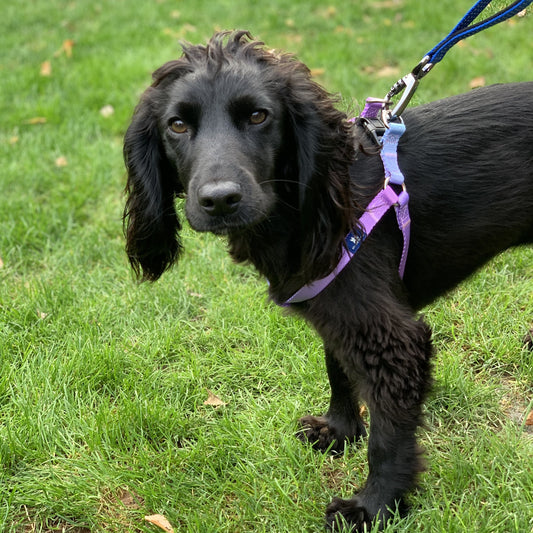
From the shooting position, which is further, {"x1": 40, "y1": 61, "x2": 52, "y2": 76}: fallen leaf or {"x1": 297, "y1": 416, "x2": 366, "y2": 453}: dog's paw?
{"x1": 40, "y1": 61, "x2": 52, "y2": 76}: fallen leaf

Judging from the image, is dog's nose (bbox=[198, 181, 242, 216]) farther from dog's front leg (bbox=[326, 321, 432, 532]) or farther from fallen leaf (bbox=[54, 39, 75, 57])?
fallen leaf (bbox=[54, 39, 75, 57])

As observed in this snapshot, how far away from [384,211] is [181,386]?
129cm

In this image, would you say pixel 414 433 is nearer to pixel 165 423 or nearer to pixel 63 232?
pixel 165 423

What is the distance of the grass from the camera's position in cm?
237

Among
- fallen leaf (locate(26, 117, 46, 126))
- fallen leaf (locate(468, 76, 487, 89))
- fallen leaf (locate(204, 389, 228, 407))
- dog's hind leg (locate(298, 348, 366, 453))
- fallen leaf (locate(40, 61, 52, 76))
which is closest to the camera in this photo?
dog's hind leg (locate(298, 348, 366, 453))

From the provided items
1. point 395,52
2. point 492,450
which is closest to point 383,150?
point 492,450

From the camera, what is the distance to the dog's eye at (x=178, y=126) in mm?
2164

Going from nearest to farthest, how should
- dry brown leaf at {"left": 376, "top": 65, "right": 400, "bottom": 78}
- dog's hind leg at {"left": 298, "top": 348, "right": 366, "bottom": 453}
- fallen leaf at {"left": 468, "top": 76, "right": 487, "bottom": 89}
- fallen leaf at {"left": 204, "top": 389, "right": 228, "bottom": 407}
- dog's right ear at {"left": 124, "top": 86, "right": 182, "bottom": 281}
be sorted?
dog's right ear at {"left": 124, "top": 86, "right": 182, "bottom": 281}
dog's hind leg at {"left": 298, "top": 348, "right": 366, "bottom": 453}
fallen leaf at {"left": 204, "top": 389, "right": 228, "bottom": 407}
fallen leaf at {"left": 468, "top": 76, "right": 487, "bottom": 89}
dry brown leaf at {"left": 376, "top": 65, "right": 400, "bottom": 78}

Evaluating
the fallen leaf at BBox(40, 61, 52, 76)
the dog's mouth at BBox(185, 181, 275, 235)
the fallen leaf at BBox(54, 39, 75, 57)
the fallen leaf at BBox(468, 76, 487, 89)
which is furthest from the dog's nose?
the fallen leaf at BBox(54, 39, 75, 57)

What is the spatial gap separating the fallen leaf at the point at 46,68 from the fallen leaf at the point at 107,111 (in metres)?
1.07

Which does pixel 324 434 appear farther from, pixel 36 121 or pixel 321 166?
pixel 36 121

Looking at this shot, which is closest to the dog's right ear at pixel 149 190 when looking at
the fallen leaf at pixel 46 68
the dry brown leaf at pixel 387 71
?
the dry brown leaf at pixel 387 71

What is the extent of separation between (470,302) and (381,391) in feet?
4.17

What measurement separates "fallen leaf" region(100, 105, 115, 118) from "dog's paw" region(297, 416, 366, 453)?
3648 mm
